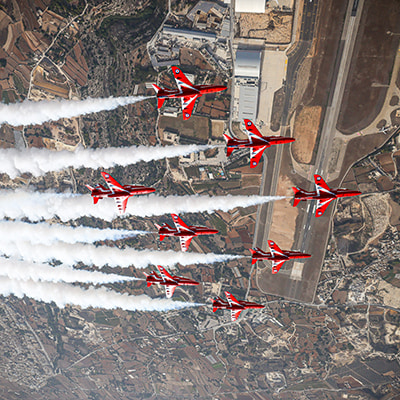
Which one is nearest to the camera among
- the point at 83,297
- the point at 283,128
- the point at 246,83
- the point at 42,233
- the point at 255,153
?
the point at 255,153

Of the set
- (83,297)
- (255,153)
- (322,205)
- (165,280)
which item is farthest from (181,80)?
(83,297)

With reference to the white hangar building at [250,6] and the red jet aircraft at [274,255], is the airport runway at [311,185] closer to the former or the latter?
the red jet aircraft at [274,255]

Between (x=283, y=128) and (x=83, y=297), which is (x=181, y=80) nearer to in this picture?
(x=283, y=128)

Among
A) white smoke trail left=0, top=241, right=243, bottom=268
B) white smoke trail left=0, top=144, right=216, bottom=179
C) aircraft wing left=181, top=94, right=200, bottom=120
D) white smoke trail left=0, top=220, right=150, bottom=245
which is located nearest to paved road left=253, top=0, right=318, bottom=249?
white smoke trail left=0, top=241, right=243, bottom=268

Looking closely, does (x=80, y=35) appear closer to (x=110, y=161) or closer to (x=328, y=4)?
(x=110, y=161)

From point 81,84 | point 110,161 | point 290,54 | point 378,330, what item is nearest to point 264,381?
point 378,330

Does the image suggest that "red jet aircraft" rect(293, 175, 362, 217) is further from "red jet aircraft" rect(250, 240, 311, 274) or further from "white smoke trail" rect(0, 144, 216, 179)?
"white smoke trail" rect(0, 144, 216, 179)

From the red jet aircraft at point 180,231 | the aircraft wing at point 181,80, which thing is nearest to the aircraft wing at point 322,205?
the red jet aircraft at point 180,231
